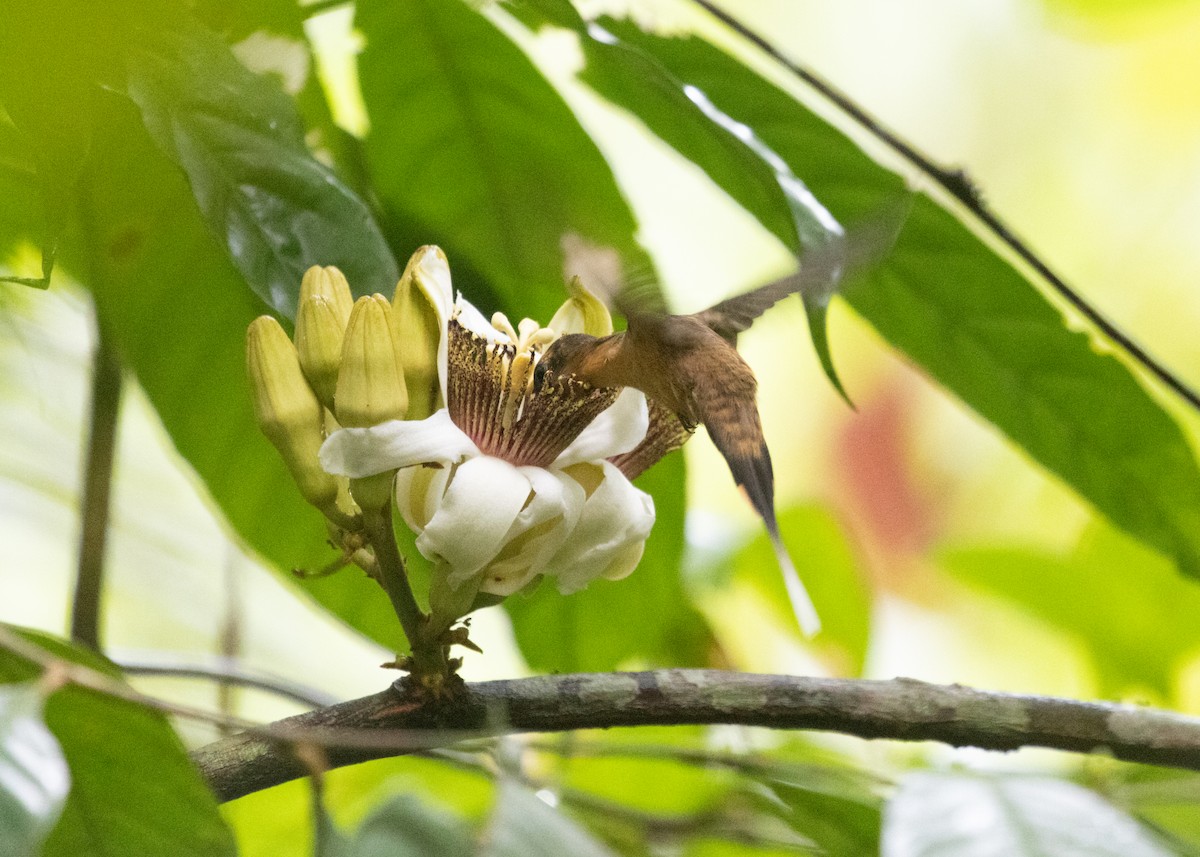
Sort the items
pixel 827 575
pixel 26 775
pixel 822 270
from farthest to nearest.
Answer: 1. pixel 827 575
2. pixel 822 270
3. pixel 26 775

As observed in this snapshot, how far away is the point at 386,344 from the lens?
1.51 feet

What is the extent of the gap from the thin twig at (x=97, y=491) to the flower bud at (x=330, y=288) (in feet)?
0.93

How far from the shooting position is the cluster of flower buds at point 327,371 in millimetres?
464

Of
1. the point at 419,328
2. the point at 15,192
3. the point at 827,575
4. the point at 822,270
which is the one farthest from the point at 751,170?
the point at 827,575

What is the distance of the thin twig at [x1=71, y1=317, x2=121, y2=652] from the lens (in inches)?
26.5

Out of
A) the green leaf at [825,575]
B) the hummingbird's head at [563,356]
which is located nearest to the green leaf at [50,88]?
the hummingbird's head at [563,356]

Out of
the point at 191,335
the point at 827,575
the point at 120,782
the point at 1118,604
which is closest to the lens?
the point at 120,782

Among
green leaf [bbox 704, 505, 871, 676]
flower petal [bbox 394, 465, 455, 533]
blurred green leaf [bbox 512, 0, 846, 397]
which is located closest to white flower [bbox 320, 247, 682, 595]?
flower petal [bbox 394, 465, 455, 533]

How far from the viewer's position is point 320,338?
18.8 inches

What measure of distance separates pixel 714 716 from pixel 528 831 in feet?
0.38

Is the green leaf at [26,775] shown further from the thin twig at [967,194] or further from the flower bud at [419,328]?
the thin twig at [967,194]

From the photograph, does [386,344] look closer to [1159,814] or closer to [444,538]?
[444,538]

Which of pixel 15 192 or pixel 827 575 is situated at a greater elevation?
pixel 827 575

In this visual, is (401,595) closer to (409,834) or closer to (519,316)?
(409,834)
